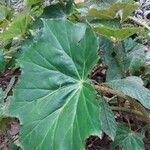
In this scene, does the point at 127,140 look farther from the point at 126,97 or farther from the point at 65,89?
the point at 65,89

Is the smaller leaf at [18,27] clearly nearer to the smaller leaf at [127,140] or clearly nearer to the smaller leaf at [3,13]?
the smaller leaf at [3,13]

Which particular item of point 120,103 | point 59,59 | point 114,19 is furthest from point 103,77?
point 59,59

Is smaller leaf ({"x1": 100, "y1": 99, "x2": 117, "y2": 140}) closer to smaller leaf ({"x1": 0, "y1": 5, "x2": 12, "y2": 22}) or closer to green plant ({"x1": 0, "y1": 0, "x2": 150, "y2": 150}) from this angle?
green plant ({"x1": 0, "y1": 0, "x2": 150, "y2": 150})

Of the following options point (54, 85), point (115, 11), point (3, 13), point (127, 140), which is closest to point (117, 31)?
point (115, 11)

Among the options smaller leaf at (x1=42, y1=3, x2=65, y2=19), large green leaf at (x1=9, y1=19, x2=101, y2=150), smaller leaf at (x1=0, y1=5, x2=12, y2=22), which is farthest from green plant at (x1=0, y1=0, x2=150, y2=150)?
smaller leaf at (x1=0, y1=5, x2=12, y2=22)

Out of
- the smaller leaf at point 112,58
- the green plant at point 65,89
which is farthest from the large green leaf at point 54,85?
the smaller leaf at point 112,58

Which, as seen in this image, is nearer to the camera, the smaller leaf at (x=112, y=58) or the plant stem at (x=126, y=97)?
the plant stem at (x=126, y=97)
